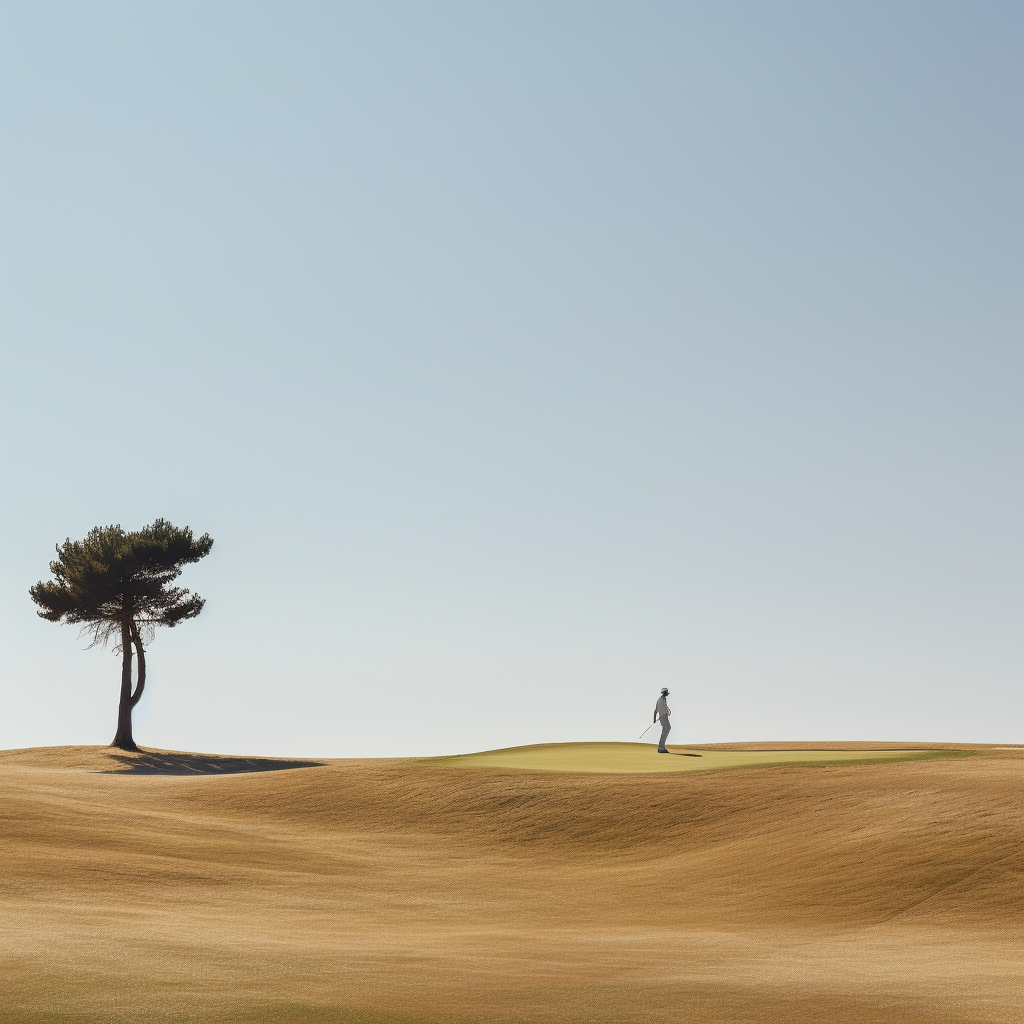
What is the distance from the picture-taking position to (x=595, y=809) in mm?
28875

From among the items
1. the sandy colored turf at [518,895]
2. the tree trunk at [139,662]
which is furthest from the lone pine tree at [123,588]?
the sandy colored turf at [518,895]

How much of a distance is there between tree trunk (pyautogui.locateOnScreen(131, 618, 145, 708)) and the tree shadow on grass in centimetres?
381

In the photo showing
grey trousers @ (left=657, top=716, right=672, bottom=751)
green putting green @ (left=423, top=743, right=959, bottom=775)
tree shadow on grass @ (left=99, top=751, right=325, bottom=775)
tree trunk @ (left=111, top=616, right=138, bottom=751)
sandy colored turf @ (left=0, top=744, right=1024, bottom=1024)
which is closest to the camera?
sandy colored turf @ (left=0, top=744, right=1024, bottom=1024)

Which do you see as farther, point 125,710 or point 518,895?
point 125,710

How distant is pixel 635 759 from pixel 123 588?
34.0 metres

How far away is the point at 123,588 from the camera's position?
61.0m

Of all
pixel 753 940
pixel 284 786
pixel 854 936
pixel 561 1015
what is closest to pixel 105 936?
pixel 561 1015

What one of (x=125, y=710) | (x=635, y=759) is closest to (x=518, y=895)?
(x=635, y=759)

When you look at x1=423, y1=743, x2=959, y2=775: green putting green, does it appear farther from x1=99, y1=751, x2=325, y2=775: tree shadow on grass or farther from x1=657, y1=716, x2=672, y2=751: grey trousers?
x1=99, y1=751, x2=325, y2=775: tree shadow on grass

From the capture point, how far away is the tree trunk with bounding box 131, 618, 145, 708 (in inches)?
2365

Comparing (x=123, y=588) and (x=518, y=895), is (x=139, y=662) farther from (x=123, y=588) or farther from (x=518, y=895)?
(x=518, y=895)

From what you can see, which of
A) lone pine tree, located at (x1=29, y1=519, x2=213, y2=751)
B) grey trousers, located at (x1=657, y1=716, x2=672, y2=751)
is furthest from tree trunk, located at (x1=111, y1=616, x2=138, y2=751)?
grey trousers, located at (x1=657, y1=716, x2=672, y2=751)

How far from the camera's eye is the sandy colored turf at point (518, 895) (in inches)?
508

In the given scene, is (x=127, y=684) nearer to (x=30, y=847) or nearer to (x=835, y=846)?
(x=30, y=847)
